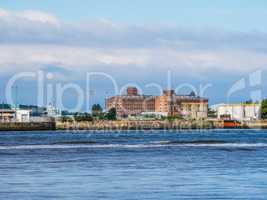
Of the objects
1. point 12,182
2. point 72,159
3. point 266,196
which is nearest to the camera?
point 266,196

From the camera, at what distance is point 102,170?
4828 cm

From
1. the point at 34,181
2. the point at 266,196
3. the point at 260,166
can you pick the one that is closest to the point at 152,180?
the point at 34,181

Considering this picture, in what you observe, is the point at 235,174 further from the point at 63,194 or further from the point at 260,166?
the point at 63,194

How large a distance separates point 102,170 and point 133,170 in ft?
5.51

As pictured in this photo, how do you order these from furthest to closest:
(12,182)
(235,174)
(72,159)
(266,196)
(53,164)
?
(72,159)
(53,164)
(235,174)
(12,182)
(266,196)

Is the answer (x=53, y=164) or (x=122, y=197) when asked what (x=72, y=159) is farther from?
(x=122, y=197)

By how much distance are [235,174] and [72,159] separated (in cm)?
1875

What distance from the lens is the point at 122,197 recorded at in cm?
3447

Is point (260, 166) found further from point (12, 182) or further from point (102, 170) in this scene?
point (12, 182)

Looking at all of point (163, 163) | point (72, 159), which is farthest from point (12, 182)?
point (72, 159)

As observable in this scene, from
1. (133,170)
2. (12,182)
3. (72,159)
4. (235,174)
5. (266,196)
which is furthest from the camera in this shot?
(72,159)

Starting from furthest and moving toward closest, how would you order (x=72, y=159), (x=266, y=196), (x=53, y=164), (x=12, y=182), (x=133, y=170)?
(x=72, y=159), (x=53, y=164), (x=133, y=170), (x=12, y=182), (x=266, y=196)

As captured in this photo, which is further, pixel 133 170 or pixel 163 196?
pixel 133 170

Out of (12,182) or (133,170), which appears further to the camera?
(133,170)
